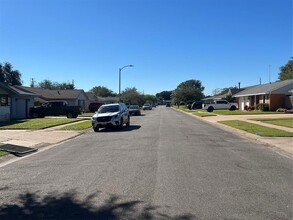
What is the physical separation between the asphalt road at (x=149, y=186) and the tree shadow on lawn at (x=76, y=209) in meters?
0.02

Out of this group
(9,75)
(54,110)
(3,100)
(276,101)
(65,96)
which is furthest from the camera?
(9,75)

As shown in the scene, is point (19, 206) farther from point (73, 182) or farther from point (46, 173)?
point (46, 173)

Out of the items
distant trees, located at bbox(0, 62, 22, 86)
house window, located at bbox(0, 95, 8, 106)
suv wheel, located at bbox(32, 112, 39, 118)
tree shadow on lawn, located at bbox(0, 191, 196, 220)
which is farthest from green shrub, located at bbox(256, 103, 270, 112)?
distant trees, located at bbox(0, 62, 22, 86)

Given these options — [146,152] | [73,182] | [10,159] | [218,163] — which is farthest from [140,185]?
[10,159]

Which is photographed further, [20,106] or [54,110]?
[54,110]

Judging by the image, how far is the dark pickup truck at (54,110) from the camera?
41.4 m

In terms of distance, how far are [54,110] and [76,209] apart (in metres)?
37.3

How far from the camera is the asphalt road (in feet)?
20.0

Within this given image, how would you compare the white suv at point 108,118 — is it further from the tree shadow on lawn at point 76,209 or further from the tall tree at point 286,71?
the tall tree at point 286,71

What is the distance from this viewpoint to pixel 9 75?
9525 cm

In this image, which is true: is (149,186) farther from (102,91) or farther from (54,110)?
(102,91)

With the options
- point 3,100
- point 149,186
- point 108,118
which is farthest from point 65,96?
point 149,186

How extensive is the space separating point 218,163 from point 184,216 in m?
5.17

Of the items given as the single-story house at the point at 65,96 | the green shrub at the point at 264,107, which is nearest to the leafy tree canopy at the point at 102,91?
the single-story house at the point at 65,96
